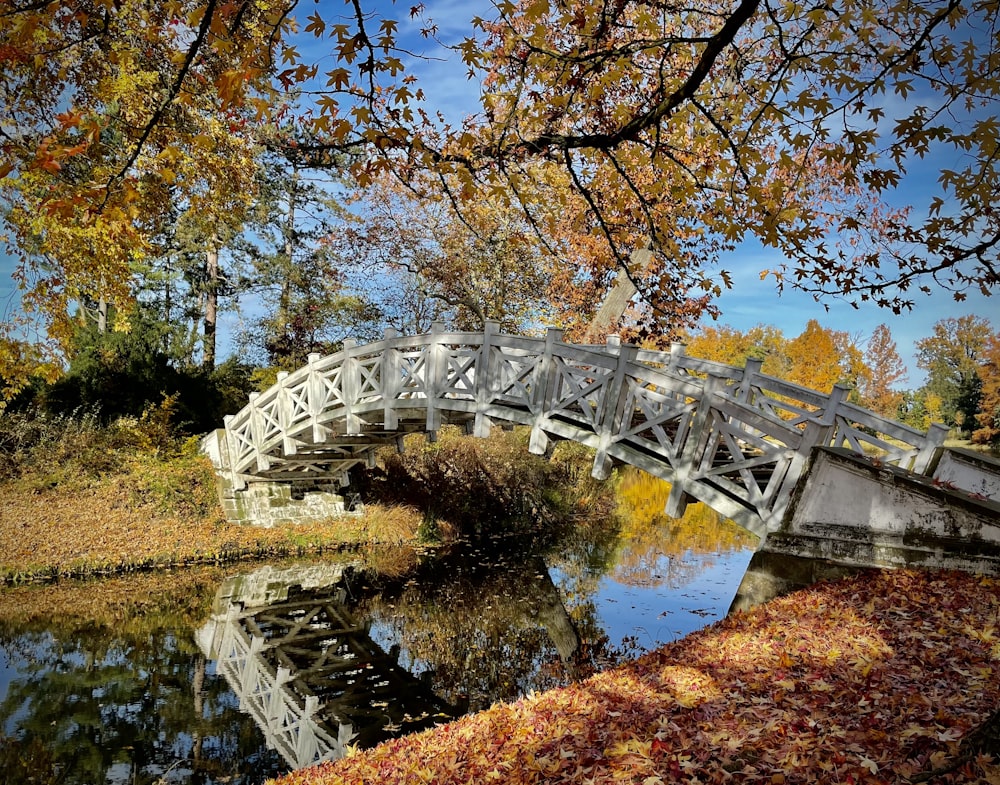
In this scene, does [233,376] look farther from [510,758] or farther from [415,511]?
[510,758]

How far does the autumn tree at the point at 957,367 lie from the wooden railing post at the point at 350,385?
107ft

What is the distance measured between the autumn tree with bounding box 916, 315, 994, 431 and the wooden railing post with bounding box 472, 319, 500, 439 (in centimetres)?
3189

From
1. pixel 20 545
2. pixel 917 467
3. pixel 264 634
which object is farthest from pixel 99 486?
pixel 917 467

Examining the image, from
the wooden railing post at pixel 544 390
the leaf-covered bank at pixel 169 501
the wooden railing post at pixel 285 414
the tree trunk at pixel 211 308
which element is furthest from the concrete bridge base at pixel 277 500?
the wooden railing post at pixel 544 390

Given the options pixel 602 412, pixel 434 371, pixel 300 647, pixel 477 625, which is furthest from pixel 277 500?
pixel 602 412

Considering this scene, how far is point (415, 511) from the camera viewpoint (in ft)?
57.1

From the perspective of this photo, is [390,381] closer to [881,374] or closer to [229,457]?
[229,457]

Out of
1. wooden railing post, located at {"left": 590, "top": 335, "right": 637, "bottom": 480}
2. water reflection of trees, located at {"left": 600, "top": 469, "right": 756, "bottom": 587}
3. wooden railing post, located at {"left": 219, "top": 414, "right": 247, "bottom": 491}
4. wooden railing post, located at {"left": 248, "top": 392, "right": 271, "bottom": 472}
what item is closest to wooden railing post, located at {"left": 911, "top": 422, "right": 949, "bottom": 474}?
wooden railing post, located at {"left": 590, "top": 335, "right": 637, "bottom": 480}

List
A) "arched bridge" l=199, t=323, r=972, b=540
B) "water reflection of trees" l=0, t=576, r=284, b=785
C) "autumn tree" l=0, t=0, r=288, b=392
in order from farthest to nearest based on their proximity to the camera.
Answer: "autumn tree" l=0, t=0, r=288, b=392
"arched bridge" l=199, t=323, r=972, b=540
"water reflection of trees" l=0, t=576, r=284, b=785

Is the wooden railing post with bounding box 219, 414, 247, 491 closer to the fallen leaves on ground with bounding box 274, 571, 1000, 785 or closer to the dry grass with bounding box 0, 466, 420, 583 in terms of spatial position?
the dry grass with bounding box 0, 466, 420, 583

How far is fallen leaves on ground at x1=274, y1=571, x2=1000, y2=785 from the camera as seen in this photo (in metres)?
3.82

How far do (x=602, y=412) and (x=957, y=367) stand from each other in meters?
37.1

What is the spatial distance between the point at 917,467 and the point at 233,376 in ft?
65.1

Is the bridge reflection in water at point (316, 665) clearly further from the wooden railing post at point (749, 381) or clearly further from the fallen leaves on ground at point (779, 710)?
the wooden railing post at point (749, 381)
